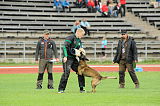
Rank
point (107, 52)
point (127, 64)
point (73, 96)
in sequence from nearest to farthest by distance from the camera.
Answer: point (73, 96)
point (127, 64)
point (107, 52)

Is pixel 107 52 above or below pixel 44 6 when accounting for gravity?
below

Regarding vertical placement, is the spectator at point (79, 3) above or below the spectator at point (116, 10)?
above

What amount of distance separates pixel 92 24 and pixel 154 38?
4787mm

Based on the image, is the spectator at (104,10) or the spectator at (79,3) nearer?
the spectator at (104,10)

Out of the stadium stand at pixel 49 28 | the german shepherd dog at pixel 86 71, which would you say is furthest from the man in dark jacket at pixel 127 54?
the stadium stand at pixel 49 28

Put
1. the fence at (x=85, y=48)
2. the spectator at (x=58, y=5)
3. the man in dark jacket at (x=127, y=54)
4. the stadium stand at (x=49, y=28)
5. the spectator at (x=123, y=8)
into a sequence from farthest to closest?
1. the spectator at (x=123, y=8)
2. the spectator at (x=58, y=5)
3. the stadium stand at (x=49, y=28)
4. the fence at (x=85, y=48)
5. the man in dark jacket at (x=127, y=54)

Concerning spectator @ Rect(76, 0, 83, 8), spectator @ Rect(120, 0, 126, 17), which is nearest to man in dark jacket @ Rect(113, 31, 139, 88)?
spectator @ Rect(120, 0, 126, 17)

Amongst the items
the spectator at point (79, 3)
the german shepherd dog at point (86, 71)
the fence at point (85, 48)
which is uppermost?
the spectator at point (79, 3)

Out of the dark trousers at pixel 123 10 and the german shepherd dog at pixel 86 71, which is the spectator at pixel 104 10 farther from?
the german shepherd dog at pixel 86 71

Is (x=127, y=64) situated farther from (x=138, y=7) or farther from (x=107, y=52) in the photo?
(x=138, y=7)

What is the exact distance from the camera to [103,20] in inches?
1736

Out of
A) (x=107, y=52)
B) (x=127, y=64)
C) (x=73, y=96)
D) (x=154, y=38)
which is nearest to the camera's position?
(x=73, y=96)

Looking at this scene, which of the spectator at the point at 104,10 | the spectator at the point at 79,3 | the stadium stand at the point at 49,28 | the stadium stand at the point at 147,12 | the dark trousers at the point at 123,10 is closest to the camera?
→ the stadium stand at the point at 49,28

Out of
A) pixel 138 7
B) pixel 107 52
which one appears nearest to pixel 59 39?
pixel 107 52
